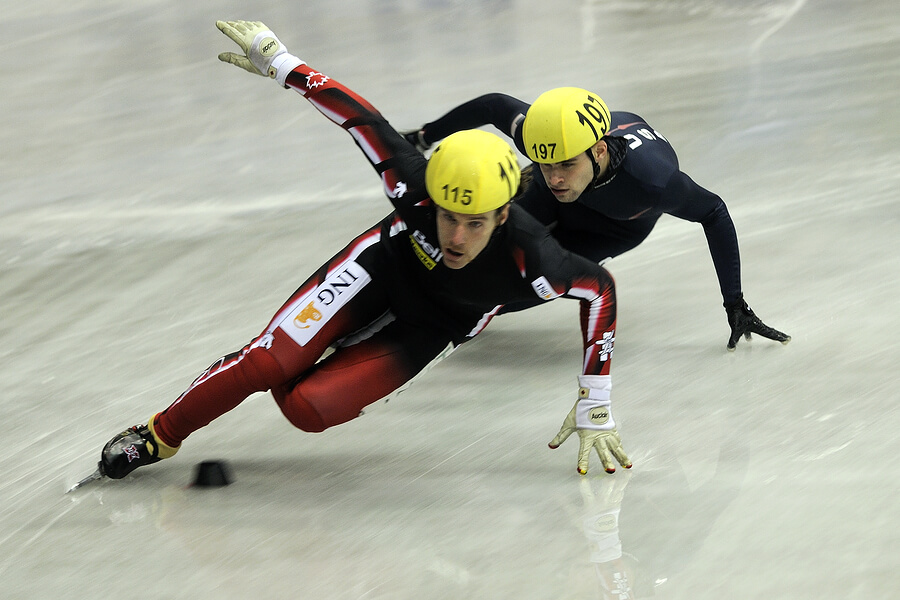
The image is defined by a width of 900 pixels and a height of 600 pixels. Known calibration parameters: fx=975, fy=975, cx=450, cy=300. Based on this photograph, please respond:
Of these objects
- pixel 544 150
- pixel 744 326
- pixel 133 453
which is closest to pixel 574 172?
pixel 544 150

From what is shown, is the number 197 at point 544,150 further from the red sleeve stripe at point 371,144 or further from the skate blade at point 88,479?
the skate blade at point 88,479

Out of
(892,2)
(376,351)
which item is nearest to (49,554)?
(376,351)

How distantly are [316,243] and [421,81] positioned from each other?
2.76 meters

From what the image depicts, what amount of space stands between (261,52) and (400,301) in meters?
0.99

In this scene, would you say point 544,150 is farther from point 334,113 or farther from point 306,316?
point 306,316

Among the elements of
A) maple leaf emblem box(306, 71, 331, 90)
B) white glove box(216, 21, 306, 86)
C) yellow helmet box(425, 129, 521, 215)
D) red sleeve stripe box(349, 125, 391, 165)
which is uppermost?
white glove box(216, 21, 306, 86)

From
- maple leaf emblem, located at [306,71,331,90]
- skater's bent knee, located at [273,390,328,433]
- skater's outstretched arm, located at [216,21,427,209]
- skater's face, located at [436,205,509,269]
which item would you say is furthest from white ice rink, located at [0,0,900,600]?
maple leaf emblem, located at [306,71,331,90]

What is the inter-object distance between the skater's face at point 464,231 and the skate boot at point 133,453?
1125mm

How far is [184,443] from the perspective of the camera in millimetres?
3443

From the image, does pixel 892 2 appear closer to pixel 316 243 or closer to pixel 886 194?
pixel 886 194

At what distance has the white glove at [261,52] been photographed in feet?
10.9

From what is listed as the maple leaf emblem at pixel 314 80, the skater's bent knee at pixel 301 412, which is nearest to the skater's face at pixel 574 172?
the maple leaf emblem at pixel 314 80

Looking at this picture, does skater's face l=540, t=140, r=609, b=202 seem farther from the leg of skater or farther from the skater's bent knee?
the skater's bent knee

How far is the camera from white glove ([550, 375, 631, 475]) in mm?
2963
